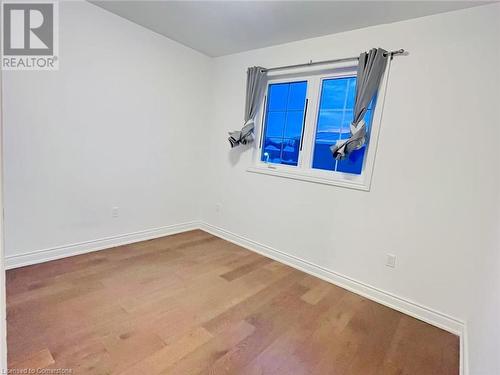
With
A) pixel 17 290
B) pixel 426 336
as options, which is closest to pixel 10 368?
pixel 17 290

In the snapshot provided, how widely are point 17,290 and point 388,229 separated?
3.04 meters

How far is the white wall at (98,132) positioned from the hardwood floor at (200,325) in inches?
19.1

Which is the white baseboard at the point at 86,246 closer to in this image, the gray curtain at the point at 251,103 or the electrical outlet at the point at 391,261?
the gray curtain at the point at 251,103

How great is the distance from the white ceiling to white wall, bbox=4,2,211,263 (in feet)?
1.01

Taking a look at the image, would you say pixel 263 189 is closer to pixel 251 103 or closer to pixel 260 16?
pixel 251 103

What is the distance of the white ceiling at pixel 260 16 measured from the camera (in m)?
2.17

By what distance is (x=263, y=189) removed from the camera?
332cm

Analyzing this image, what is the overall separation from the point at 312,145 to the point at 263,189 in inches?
30.4

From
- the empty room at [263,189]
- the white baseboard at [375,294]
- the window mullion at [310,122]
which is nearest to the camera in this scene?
the empty room at [263,189]

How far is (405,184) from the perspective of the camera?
233cm

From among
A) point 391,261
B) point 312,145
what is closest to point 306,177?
point 312,145

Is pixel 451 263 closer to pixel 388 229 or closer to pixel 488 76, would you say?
pixel 388 229

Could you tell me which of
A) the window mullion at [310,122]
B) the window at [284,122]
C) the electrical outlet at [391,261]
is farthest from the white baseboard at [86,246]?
the electrical outlet at [391,261]

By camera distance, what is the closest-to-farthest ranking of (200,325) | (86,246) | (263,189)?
(200,325) < (86,246) < (263,189)
